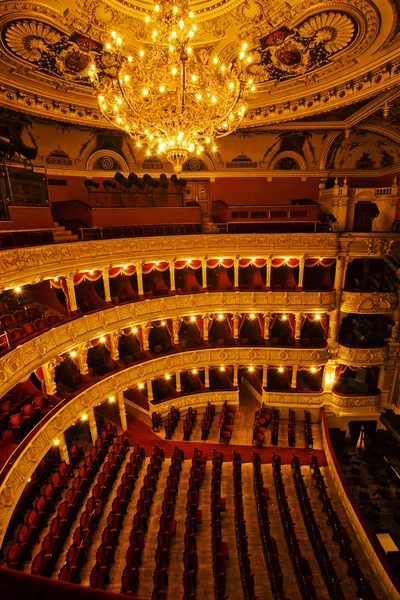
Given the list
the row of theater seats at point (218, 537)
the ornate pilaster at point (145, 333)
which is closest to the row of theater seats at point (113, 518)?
the row of theater seats at point (218, 537)

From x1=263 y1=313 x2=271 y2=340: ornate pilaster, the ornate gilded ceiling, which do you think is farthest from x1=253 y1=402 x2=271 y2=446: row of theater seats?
the ornate gilded ceiling

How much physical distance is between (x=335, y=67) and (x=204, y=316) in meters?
9.35

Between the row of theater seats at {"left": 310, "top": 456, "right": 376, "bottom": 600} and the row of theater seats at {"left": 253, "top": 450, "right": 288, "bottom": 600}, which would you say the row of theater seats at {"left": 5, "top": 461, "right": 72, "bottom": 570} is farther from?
the row of theater seats at {"left": 310, "top": 456, "right": 376, "bottom": 600}

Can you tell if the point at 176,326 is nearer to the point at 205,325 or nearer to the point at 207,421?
the point at 205,325

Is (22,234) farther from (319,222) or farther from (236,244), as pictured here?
(319,222)

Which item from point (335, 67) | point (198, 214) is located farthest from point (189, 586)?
point (335, 67)

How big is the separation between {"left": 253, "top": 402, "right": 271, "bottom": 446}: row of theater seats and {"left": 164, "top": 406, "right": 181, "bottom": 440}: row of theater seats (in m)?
3.02

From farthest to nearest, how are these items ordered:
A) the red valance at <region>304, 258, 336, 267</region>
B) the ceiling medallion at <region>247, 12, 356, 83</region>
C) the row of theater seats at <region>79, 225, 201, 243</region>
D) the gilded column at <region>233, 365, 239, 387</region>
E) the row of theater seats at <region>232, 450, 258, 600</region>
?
1. the gilded column at <region>233, 365, 239, 387</region>
2. the red valance at <region>304, 258, 336, 267</region>
3. the row of theater seats at <region>79, 225, 201, 243</region>
4. the ceiling medallion at <region>247, 12, 356, 83</region>
5. the row of theater seats at <region>232, 450, 258, 600</region>

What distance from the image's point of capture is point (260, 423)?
13406 mm

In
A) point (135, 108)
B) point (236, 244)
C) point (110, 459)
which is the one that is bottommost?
point (110, 459)

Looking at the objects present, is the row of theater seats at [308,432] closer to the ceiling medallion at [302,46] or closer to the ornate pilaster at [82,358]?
the ornate pilaster at [82,358]

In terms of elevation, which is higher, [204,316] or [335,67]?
[335,67]

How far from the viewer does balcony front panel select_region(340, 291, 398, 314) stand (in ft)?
44.3

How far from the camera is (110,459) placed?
10.4 metres
